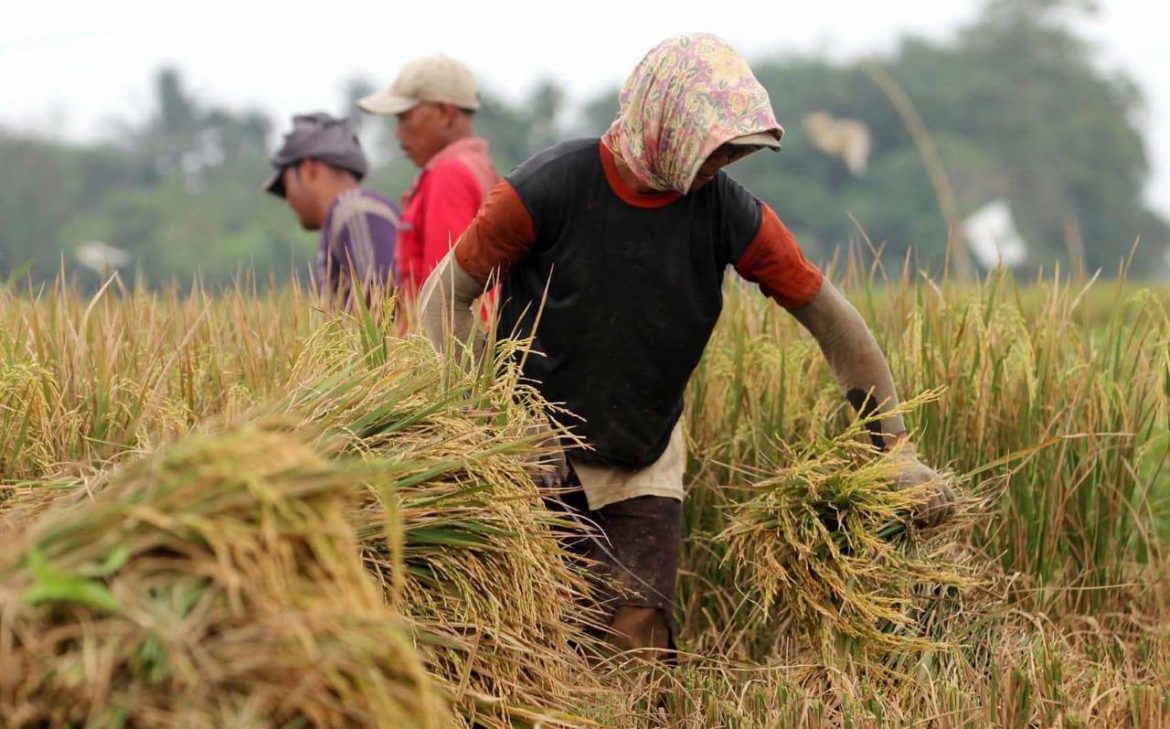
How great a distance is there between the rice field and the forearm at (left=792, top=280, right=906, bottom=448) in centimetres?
12

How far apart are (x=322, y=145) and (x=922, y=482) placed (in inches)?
121

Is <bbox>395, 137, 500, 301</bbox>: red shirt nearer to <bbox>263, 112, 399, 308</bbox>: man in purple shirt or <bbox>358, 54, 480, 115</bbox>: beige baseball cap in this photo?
<bbox>263, 112, 399, 308</bbox>: man in purple shirt

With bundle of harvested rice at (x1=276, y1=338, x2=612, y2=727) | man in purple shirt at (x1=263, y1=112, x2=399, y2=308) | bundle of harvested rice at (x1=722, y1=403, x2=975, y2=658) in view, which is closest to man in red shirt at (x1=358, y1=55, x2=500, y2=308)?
man in purple shirt at (x1=263, y1=112, x2=399, y2=308)

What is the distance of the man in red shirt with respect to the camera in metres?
4.84

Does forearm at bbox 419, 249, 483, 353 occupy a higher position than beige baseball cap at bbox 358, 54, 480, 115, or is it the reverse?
beige baseball cap at bbox 358, 54, 480, 115

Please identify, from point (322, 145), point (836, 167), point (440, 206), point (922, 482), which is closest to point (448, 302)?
point (922, 482)

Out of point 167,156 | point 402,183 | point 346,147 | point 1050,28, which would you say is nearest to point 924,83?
point 1050,28

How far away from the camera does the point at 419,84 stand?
215 inches

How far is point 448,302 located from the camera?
11.1 feet

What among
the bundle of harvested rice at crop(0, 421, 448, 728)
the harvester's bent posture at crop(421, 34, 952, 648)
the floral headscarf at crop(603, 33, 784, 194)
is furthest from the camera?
the harvester's bent posture at crop(421, 34, 952, 648)

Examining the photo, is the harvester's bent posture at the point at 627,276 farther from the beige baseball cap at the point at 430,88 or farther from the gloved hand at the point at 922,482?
the beige baseball cap at the point at 430,88

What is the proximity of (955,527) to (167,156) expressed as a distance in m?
79.0

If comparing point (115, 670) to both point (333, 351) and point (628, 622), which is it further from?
point (628, 622)

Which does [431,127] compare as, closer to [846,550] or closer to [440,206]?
[440,206]
